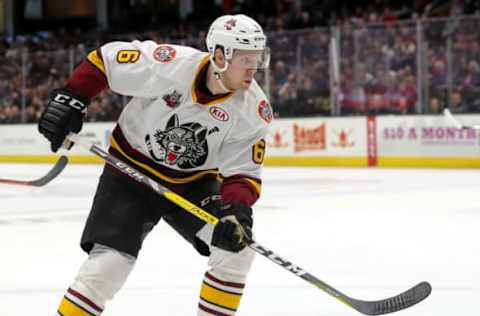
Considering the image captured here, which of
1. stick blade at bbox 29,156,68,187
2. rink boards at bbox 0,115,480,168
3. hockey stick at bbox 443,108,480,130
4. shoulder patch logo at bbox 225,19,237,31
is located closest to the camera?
shoulder patch logo at bbox 225,19,237,31

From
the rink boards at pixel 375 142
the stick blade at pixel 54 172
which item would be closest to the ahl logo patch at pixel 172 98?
the stick blade at pixel 54 172

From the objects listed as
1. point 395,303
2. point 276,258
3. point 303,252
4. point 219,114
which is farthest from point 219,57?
point 303,252

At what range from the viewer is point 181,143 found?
244 cm

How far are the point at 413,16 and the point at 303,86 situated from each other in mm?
3086

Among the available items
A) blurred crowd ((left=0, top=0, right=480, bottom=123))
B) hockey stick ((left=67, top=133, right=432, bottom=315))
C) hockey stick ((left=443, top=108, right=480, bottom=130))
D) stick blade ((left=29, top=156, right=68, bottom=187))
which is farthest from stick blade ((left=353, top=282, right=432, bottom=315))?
blurred crowd ((left=0, top=0, right=480, bottom=123))

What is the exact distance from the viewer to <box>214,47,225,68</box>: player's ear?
7.73 feet

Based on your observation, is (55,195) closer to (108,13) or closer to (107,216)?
(107,216)

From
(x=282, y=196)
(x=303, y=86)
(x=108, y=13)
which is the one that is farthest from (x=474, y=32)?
(x=108, y=13)

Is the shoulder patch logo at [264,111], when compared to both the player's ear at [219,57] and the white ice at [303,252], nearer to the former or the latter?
the player's ear at [219,57]

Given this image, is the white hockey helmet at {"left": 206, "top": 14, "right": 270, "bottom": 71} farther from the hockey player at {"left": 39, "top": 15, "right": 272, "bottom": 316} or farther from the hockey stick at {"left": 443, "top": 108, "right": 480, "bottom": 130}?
the hockey stick at {"left": 443, "top": 108, "right": 480, "bottom": 130}

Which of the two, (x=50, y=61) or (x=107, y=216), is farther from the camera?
(x=50, y=61)

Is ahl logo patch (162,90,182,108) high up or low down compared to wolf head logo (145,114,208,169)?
up

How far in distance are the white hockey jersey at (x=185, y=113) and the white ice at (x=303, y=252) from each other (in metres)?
0.64

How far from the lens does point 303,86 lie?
10.2m
